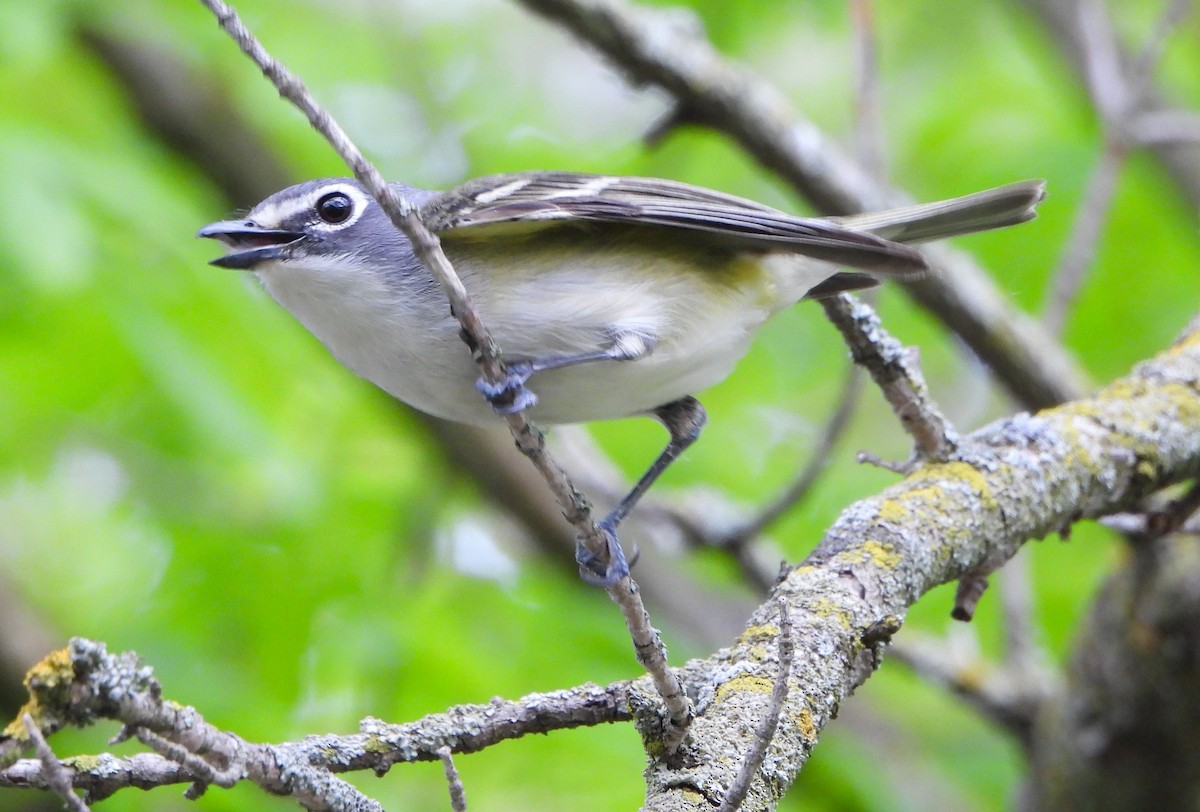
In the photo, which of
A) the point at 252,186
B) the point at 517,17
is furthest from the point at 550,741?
the point at 517,17

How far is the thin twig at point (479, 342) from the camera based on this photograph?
213 cm

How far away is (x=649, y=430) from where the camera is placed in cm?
645

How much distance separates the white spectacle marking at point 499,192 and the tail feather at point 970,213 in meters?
1.14

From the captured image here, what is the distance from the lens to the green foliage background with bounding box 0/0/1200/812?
15.0 ft

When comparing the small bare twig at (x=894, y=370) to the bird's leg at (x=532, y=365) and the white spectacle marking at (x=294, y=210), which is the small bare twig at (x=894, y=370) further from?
the white spectacle marking at (x=294, y=210)

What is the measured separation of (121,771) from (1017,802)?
166 inches

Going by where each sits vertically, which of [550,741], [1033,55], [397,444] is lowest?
[550,741]

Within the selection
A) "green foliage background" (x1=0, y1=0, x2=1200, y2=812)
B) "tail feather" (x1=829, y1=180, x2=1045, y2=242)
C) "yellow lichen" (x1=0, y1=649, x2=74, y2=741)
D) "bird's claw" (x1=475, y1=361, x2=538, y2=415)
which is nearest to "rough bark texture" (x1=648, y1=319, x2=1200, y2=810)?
Result: "tail feather" (x1=829, y1=180, x2=1045, y2=242)

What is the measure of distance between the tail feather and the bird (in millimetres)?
344

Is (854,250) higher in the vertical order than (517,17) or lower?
lower

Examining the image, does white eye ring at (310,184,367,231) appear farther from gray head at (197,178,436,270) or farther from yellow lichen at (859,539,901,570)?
yellow lichen at (859,539,901,570)

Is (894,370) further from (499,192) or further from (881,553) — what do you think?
(499,192)

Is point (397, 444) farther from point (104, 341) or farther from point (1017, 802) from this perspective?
point (1017, 802)

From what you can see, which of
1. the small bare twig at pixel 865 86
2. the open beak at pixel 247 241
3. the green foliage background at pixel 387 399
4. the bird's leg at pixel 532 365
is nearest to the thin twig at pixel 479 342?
the bird's leg at pixel 532 365
